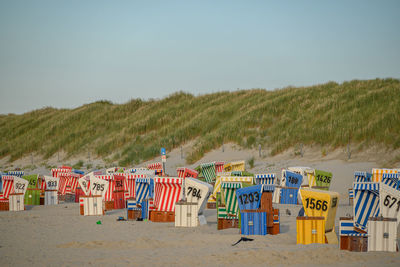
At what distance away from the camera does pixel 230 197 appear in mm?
14656

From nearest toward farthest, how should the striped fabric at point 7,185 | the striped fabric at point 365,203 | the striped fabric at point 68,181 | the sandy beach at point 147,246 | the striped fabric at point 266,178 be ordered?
the sandy beach at point 147,246 → the striped fabric at point 365,203 → the striped fabric at point 266,178 → the striped fabric at point 7,185 → the striped fabric at point 68,181

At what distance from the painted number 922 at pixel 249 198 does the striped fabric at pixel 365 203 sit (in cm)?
249

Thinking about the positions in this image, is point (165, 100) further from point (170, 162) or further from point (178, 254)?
point (178, 254)

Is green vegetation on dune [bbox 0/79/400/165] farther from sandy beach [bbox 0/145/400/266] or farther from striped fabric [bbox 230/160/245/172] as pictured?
sandy beach [bbox 0/145/400/266]

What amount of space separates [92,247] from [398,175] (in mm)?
12569

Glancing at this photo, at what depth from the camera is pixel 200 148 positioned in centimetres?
4184

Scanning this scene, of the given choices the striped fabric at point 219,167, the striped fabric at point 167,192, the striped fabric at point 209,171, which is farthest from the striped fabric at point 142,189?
the striped fabric at point 219,167

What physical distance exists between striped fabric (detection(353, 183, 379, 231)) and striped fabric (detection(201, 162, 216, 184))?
57.7 ft

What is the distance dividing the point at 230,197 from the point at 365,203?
165 inches

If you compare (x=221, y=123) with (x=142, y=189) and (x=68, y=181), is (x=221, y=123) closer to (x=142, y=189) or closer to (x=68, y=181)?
(x=68, y=181)

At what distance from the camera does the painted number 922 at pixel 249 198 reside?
13.1 metres

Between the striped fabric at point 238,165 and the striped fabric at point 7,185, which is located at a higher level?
the striped fabric at point 238,165

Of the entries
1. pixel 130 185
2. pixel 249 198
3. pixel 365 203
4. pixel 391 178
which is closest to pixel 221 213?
pixel 249 198

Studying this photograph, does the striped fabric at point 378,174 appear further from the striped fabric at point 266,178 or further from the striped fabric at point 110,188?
the striped fabric at point 110,188
